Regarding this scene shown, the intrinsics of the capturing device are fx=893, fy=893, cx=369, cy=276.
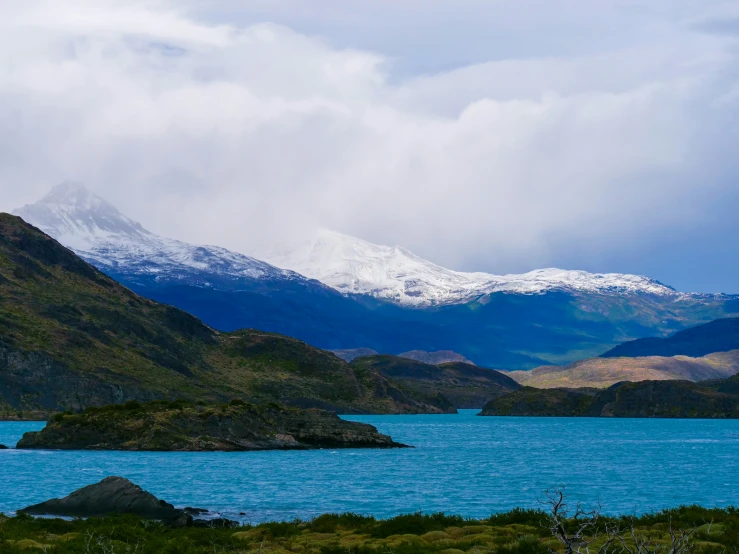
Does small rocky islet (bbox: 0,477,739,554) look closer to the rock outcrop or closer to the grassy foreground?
the grassy foreground

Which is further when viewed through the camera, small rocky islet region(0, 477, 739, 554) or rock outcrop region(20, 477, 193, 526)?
rock outcrop region(20, 477, 193, 526)

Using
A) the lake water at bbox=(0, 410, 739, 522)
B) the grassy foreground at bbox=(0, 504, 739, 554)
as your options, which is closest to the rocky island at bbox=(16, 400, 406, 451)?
the lake water at bbox=(0, 410, 739, 522)

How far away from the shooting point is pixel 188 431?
13425cm

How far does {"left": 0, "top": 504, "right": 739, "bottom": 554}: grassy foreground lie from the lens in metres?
39.0

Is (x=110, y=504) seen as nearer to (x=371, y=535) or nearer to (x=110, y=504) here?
(x=110, y=504)

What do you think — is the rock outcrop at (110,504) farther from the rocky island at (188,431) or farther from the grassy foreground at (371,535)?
the rocky island at (188,431)

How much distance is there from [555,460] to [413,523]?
88.2 metres

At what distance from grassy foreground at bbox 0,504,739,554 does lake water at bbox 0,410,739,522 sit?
45.0 feet

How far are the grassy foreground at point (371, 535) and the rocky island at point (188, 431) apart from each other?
82396 millimetres

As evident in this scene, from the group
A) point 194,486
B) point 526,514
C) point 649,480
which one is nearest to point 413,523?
point 526,514

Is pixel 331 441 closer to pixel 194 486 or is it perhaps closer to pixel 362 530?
pixel 194 486

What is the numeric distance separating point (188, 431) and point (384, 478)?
4842 cm

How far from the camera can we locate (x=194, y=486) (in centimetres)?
→ 8412

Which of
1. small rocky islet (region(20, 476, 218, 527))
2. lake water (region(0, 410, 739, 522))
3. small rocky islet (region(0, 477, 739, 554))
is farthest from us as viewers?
lake water (region(0, 410, 739, 522))
